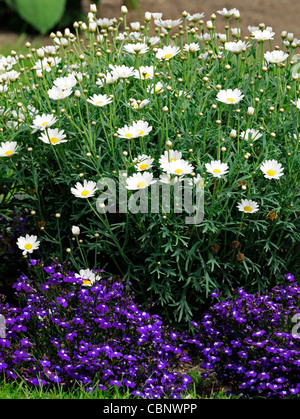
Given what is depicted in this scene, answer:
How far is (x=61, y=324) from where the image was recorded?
3012mm

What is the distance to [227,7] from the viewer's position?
8977mm

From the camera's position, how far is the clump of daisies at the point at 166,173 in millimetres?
3154

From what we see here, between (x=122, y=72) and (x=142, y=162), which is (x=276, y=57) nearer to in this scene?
A: (x=122, y=72)

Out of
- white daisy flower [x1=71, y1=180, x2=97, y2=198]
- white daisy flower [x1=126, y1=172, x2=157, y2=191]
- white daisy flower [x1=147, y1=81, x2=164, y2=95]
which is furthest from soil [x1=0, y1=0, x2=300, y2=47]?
white daisy flower [x1=126, y1=172, x2=157, y2=191]

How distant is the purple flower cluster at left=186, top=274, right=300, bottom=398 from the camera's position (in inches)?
114

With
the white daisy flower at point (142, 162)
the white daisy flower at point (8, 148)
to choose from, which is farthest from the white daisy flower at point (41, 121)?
the white daisy flower at point (142, 162)

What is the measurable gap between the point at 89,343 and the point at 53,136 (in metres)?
1.04

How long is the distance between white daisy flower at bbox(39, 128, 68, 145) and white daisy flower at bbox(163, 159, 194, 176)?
1.83 feet

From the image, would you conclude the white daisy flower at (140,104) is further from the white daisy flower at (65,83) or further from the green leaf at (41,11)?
the green leaf at (41,11)

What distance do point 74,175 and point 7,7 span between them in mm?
5944

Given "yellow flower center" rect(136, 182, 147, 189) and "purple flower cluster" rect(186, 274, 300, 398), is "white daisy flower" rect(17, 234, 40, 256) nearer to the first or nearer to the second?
"yellow flower center" rect(136, 182, 147, 189)

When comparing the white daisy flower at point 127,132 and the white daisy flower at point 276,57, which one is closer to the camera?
the white daisy flower at point 127,132
